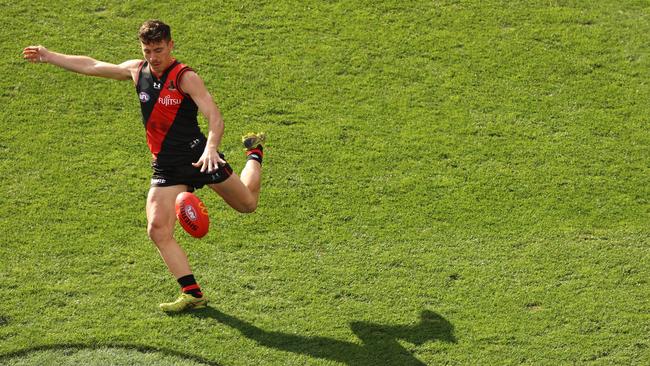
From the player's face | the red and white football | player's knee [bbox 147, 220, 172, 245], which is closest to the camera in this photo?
the red and white football

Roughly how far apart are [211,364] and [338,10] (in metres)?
6.62

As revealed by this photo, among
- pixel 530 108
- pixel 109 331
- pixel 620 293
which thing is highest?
pixel 530 108

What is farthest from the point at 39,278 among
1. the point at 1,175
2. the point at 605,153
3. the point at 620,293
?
the point at 605,153

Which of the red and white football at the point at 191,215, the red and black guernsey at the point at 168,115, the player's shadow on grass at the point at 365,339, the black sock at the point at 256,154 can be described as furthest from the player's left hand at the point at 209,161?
the black sock at the point at 256,154

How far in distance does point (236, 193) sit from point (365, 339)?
1911 millimetres

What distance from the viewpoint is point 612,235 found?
10.7 metres

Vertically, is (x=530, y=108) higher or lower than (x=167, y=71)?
lower

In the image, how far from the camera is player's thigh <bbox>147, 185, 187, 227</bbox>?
30.3 feet

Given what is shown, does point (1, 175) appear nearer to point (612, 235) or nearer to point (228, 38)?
point (228, 38)

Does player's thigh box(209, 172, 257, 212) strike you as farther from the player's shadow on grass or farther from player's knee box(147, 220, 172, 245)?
the player's shadow on grass

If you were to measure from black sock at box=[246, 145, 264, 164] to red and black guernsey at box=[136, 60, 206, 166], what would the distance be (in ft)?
4.32

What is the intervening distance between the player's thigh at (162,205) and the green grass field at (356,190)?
2.91 ft

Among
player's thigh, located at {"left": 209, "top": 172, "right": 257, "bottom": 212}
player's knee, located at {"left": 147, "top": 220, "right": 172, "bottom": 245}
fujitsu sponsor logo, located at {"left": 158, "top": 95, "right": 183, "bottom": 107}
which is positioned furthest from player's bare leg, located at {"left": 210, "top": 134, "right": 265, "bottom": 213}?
fujitsu sponsor logo, located at {"left": 158, "top": 95, "right": 183, "bottom": 107}

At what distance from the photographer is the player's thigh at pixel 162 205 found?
9.24m
